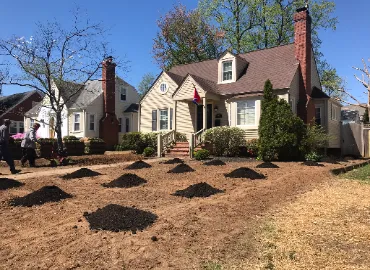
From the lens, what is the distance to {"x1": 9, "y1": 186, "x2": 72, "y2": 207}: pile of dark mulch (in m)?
5.97

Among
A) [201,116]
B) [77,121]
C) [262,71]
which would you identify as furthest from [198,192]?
[77,121]

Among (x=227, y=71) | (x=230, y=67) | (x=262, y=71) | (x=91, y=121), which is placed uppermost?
(x=230, y=67)

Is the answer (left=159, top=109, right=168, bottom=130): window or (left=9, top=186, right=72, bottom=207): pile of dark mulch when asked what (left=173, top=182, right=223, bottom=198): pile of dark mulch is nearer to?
(left=9, top=186, right=72, bottom=207): pile of dark mulch

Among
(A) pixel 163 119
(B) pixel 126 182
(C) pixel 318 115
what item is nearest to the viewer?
(B) pixel 126 182

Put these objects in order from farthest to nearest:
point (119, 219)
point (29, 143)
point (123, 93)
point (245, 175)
Answer: point (123, 93)
point (29, 143)
point (245, 175)
point (119, 219)

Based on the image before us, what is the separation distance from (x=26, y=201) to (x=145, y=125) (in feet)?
53.3

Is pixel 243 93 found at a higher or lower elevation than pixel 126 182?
higher

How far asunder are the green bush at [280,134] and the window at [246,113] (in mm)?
2962

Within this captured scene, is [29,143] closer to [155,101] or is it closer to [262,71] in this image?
[155,101]

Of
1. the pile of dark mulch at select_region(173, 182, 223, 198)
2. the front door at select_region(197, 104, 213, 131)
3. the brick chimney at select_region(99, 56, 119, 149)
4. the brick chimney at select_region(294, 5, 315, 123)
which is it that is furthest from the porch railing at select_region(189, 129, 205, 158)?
the brick chimney at select_region(99, 56, 119, 149)

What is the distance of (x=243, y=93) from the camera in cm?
1800

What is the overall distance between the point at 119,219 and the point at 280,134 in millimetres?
10453

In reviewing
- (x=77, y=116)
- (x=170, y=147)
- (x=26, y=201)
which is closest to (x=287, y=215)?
(x=26, y=201)

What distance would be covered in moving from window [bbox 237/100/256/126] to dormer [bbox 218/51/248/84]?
2.76 meters
